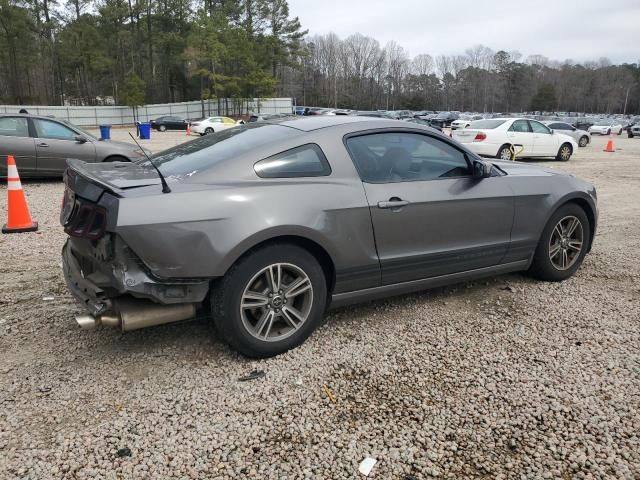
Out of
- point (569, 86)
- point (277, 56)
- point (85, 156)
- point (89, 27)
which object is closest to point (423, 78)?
point (569, 86)

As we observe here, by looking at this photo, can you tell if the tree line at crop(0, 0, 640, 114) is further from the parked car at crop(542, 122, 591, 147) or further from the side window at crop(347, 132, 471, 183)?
the side window at crop(347, 132, 471, 183)

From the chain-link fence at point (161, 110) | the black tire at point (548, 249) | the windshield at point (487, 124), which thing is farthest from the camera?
the chain-link fence at point (161, 110)

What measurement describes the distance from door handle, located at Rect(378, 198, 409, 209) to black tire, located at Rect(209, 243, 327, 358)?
2.11ft

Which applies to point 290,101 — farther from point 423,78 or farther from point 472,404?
point 423,78

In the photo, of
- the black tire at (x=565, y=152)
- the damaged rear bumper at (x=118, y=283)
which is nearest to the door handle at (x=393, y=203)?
the damaged rear bumper at (x=118, y=283)

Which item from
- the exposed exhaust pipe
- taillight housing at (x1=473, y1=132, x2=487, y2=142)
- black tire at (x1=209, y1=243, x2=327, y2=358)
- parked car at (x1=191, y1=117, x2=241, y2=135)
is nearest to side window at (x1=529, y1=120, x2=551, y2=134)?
taillight housing at (x1=473, y1=132, x2=487, y2=142)

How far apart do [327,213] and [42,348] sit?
6.81 ft

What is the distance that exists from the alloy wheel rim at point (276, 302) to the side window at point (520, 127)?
560 inches

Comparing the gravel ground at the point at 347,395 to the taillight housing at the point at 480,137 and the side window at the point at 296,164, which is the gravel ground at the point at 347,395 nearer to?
the side window at the point at 296,164

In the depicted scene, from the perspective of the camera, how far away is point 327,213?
3.26 metres

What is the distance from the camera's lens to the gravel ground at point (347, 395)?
2.33m

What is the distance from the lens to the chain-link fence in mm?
47188

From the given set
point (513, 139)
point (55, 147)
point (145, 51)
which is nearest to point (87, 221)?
point (55, 147)

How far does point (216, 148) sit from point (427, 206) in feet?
5.20
